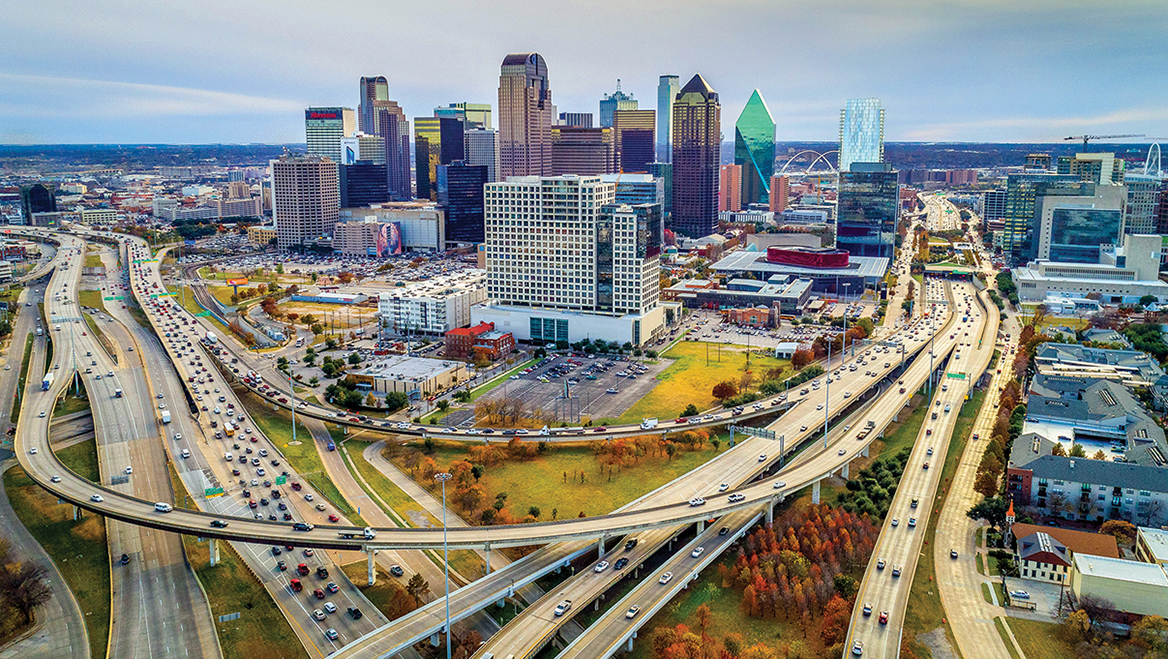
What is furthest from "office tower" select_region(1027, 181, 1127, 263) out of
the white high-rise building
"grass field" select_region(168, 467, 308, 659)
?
"grass field" select_region(168, 467, 308, 659)

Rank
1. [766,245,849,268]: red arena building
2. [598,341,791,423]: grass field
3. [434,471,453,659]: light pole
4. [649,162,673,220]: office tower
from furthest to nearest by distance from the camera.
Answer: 1. [649,162,673,220]: office tower
2. [766,245,849,268]: red arena building
3. [598,341,791,423]: grass field
4. [434,471,453,659]: light pole

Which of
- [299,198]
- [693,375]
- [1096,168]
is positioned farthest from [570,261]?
[1096,168]

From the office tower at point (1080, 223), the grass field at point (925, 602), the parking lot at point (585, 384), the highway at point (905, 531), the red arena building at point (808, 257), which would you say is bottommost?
the grass field at point (925, 602)

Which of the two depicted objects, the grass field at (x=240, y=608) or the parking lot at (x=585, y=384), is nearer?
the grass field at (x=240, y=608)

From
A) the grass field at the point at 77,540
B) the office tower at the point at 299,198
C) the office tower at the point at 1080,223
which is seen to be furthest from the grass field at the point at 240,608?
the office tower at the point at 299,198

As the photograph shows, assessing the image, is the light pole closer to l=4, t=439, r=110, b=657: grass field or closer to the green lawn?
the green lawn

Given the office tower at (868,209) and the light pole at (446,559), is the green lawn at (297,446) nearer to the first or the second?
the light pole at (446,559)
